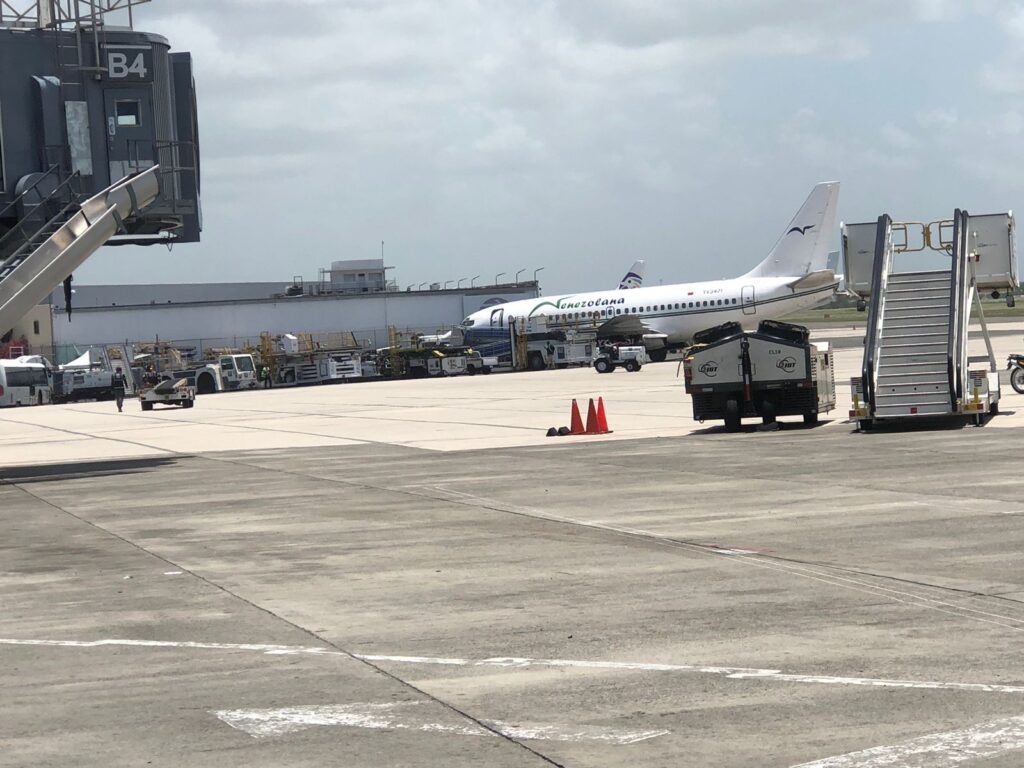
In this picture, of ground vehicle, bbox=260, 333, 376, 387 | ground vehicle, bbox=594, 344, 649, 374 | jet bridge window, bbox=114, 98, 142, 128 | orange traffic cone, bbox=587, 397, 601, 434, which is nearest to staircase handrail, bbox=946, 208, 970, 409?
orange traffic cone, bbox=587, 397, 601, 434

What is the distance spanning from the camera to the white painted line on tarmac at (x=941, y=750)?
20.2 feet

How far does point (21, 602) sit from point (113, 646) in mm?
2471

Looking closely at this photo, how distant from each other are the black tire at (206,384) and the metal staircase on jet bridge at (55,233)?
51.2 metres

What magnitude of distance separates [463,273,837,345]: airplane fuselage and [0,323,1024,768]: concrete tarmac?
2206 inches

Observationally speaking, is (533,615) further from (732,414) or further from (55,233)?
(732,414)

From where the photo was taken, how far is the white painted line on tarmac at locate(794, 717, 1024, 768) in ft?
20.2

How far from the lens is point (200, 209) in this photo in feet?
95.2

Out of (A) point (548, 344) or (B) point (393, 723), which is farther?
(A) point (548, 344)

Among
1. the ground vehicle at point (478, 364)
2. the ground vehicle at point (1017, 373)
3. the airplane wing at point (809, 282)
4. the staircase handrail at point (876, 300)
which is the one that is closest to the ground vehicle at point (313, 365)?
the ground vehicle at point (478, 364)

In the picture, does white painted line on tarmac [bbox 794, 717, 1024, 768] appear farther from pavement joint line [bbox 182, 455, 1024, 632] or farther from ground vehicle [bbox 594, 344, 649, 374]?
ground vehicle [bbox 594, 344, 649, 374]

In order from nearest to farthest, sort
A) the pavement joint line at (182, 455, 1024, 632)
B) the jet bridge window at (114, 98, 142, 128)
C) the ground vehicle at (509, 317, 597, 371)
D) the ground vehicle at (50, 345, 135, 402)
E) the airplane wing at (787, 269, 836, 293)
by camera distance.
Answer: the pavement joint line at (182, 455, 1024, 632), the jet bridge window at (114, 98, 142, 128), the ground vehicle at (50, 345, 135, 402), the airplane wing at (787, 269, 836, 293), the ground vehicle at (509, 317, 597, 371)

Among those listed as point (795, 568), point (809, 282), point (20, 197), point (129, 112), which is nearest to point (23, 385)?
point (809, 282)

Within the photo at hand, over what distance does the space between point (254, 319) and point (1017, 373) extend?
80.0 metres

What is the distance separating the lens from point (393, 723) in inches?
281
